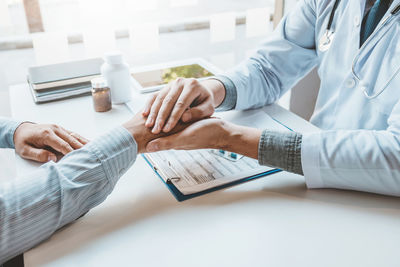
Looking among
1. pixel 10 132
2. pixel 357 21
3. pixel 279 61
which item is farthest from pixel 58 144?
pixel 357 21

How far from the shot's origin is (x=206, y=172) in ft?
3.05

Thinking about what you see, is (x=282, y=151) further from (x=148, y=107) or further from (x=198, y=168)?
(x=148, y=107)

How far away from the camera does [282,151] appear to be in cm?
89

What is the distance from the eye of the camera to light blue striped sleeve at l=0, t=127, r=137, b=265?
0.70m

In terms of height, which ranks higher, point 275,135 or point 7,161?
point 275,135

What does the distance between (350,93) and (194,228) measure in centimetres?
67

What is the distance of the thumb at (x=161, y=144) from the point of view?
948 mm

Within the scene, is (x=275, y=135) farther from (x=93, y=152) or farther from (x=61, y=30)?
(x=61, y=30)

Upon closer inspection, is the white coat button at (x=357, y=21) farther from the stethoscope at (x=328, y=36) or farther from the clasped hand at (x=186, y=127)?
the clasped hand at (x=186, y=127)

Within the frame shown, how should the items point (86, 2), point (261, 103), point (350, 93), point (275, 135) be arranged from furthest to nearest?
point (86, 2)
point (261, 103)
point (350, 93)
point (275, 135)

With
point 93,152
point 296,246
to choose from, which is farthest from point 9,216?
point 296,246

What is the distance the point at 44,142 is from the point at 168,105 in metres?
0.34

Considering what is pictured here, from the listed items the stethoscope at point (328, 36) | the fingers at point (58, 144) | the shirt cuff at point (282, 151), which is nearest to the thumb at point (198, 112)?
the shirt cuff at point (282, 151)

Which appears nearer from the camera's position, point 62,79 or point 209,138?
point 209,138
